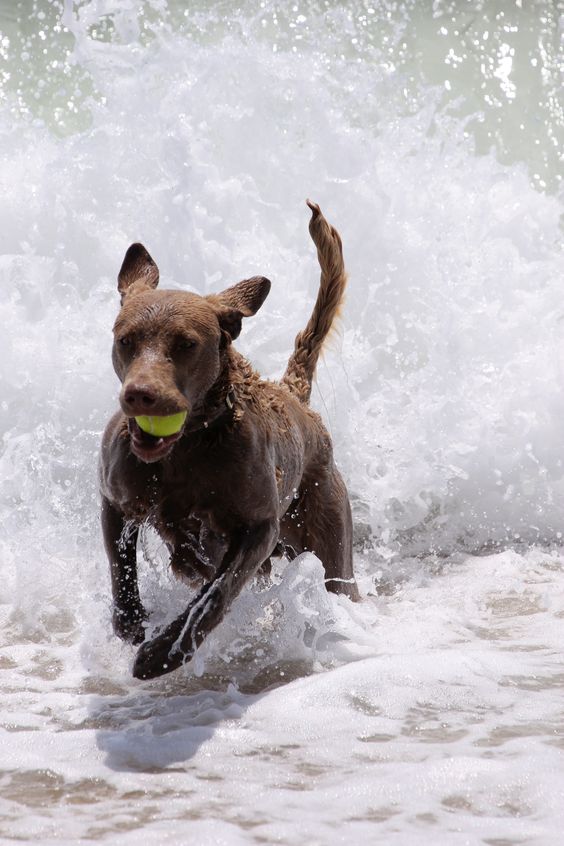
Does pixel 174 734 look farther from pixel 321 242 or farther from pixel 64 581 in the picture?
pixel 321 242

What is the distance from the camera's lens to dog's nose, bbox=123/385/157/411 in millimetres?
3473

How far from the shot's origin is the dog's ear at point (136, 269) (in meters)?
4.42

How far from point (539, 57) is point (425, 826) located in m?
12.5

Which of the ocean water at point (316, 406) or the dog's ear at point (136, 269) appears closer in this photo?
the ocean water at point (316, 406)

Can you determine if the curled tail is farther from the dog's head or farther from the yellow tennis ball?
the yellow tennis ball

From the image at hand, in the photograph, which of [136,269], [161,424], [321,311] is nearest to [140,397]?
[161,424]

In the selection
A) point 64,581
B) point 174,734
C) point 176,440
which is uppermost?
point 176,440

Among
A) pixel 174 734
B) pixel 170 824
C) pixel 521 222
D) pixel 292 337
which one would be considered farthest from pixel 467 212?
pixel 170 824

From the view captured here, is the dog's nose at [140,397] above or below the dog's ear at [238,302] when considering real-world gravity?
below

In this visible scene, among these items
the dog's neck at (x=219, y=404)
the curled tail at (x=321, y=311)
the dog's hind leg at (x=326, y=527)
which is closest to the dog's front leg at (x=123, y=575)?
the dog's neck at (x=219, y=404)

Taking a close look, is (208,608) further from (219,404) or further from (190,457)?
(219,404)

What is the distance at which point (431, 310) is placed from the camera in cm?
880

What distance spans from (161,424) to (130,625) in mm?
1089

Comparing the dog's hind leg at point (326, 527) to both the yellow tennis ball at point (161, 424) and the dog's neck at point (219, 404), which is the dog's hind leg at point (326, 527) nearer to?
the dog's neck at point (219, 404)
